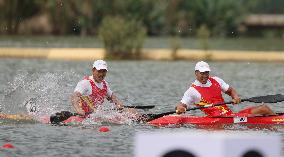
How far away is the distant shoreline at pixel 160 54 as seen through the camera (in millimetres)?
Result: 42562

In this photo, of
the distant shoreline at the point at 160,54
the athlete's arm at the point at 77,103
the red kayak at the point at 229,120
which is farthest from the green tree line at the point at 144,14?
the red kayak at the point at 229,120

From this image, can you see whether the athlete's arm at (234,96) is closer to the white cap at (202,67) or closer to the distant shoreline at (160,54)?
the white cap at (202,67)

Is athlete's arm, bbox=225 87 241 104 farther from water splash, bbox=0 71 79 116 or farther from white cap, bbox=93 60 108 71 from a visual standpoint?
water splash, bbox=0 71 79 116

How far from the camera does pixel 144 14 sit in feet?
195

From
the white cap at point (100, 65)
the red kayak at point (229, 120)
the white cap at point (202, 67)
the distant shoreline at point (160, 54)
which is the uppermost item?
the distant shoreline at point (160, 54)

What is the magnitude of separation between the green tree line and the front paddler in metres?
36.6

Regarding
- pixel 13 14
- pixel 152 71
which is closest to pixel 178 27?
pixel 13 14

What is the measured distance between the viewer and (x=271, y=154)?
9.43 meters

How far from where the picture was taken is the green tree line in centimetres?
5950

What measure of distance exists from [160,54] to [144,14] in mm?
16656

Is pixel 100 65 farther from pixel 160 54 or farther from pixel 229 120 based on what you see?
pixel 160 54

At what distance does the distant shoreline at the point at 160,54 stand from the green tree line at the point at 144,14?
13.2 m

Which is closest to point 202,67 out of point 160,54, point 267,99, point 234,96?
point 234,96

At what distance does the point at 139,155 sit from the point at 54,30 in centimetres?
5401
